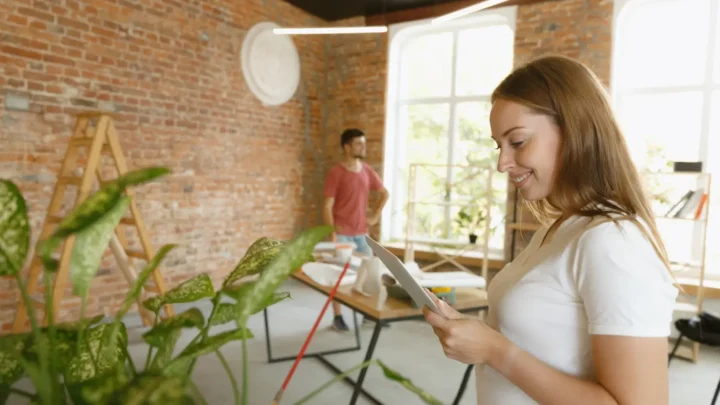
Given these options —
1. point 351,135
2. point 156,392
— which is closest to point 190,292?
point 156,392

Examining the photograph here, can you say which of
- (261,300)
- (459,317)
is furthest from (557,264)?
(261,300)

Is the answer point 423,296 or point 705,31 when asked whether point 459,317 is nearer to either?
point 423,296

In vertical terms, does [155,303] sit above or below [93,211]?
below

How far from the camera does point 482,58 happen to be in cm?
574

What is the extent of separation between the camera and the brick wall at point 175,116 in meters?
3.64

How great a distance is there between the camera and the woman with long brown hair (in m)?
0.85

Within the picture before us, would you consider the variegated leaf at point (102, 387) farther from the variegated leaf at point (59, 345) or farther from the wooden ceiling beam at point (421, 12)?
the wooden ceiling beam at point (421, 12)

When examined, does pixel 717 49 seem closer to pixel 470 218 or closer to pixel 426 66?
pixel 470 218

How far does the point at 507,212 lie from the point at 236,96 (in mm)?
3074

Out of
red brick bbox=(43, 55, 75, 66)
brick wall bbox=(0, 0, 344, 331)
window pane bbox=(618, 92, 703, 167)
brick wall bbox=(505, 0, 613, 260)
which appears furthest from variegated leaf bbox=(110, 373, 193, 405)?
window pane bbox=(618, 92, 703, 167)

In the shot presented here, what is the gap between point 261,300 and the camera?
0.48 metres

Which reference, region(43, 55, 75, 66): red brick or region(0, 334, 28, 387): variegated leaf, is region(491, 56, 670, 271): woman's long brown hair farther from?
region(43, 55, 75, 66): red brick

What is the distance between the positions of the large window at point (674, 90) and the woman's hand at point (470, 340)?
4227 millimetres

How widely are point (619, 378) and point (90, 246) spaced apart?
2.73 feet
